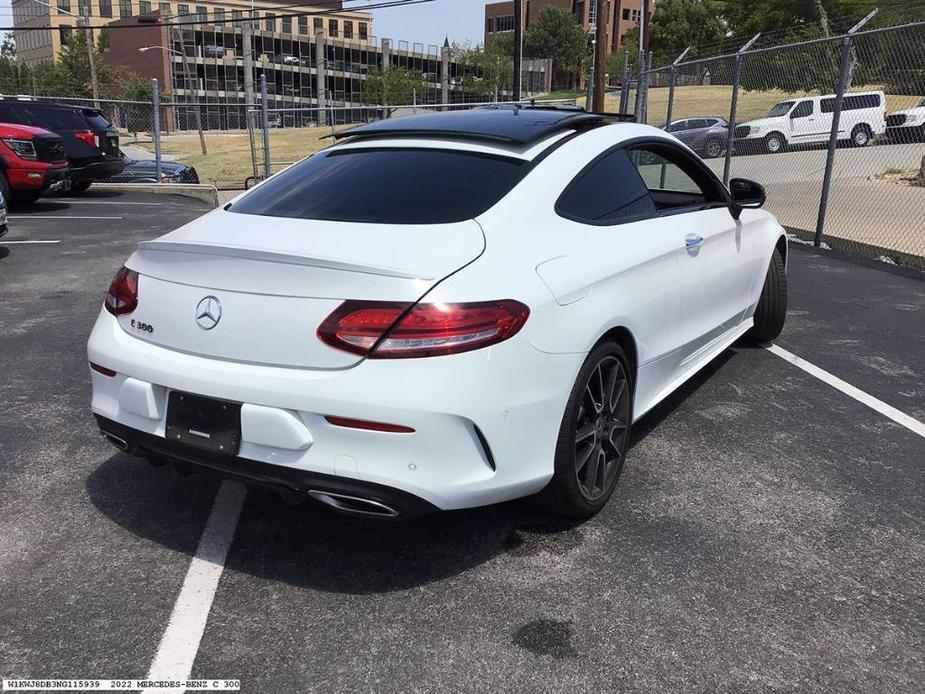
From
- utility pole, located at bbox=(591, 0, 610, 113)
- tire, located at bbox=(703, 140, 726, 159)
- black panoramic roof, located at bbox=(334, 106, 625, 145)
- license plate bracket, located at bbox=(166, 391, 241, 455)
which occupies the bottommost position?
license plate bracket, located at bbox=(166, 391, 241, 455)

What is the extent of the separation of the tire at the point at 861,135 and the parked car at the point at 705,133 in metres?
5.20

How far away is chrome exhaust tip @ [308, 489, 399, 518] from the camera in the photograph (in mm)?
2602

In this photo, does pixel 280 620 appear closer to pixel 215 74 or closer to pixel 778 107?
pixel 778 107

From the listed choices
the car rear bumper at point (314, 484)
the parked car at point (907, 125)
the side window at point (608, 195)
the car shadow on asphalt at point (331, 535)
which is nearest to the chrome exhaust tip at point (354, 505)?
the car rear bumper at point (314, 484)

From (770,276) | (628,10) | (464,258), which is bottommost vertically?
(770,276)

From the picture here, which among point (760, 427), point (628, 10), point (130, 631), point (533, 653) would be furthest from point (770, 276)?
point (628, 10)

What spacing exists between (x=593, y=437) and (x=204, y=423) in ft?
4.80

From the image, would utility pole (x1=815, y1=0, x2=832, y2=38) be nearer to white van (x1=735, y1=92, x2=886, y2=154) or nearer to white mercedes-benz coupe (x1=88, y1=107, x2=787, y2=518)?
white van (x1=735, y1=92, x2=886, y2=154)

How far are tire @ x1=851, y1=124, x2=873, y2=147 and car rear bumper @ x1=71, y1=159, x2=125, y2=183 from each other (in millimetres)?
13073

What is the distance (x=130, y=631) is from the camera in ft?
8.42

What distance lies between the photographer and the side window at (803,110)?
14339 millimetres

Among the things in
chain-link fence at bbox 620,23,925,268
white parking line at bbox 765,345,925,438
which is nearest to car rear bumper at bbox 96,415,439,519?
white parking line at bbox 765,345,925,438

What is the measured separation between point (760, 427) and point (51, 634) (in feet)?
11.2

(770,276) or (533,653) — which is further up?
(770,276)
